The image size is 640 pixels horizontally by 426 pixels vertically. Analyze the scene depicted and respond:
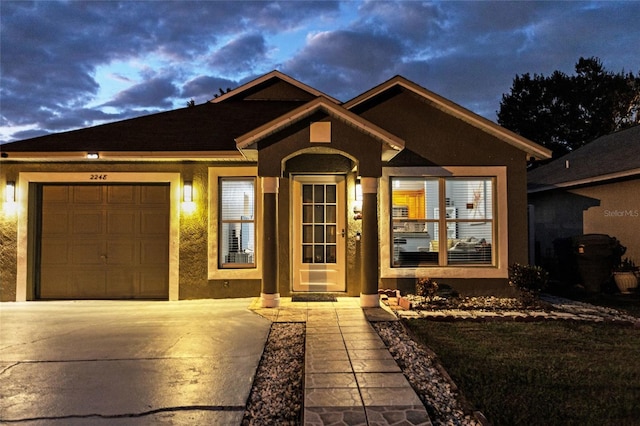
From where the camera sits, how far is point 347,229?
846 cm

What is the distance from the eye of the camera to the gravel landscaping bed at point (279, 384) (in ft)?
11.7

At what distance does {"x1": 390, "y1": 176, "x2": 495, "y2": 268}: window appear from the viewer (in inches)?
340

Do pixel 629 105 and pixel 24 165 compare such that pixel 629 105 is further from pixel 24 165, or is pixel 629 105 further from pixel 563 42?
pixel 24 165

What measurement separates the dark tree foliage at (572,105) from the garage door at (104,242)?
97.5 feet

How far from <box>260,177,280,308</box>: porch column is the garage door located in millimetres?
2346

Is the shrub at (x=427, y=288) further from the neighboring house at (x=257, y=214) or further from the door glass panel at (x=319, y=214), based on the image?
the door glass panel at (x=319, y=214)

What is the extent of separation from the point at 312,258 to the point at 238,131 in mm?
3071

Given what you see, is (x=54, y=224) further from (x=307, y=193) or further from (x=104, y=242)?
(x=307, y=193)

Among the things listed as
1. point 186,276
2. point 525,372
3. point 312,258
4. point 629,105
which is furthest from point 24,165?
point 629,105

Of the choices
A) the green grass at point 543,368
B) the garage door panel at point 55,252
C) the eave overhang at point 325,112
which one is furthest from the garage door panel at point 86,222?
the green grass at point 543,368

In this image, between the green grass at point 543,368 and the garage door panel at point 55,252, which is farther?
the garage door panel at point 55,252

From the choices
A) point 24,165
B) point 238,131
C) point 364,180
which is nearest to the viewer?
point 364,180

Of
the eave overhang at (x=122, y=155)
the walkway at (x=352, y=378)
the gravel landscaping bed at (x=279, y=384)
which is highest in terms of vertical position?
the eave overhang at (x=122, y=155)

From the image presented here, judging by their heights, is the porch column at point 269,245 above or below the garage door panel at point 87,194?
below
